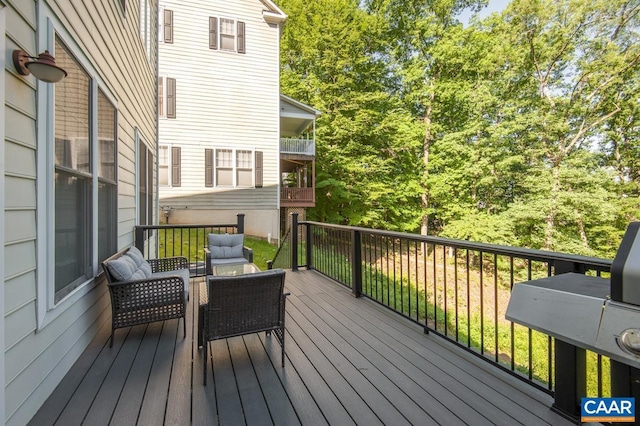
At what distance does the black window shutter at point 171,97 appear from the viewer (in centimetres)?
1018

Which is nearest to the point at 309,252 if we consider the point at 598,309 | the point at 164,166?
the point at 598,309

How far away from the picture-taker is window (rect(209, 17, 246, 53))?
1065cm

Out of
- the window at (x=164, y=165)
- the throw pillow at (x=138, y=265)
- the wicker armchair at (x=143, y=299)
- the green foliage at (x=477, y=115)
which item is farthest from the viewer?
the green foliage at (x=477, y=115)

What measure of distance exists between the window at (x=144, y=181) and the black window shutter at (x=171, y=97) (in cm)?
451

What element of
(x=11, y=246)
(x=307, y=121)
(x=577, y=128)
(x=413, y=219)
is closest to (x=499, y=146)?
(x=577, y=128)

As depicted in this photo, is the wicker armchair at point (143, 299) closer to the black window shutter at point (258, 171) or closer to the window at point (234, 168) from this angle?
the window at point (234, 168)

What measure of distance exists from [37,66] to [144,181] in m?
4.27

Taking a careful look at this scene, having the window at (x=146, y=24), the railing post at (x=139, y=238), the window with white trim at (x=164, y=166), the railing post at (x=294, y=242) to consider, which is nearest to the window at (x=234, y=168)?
the window with white trim at (x=164, y=166)

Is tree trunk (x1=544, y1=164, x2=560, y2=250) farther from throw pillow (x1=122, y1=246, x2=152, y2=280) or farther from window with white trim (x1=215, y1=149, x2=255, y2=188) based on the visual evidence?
throw pillow (x1=122, y1=246, x2=152, y2=280)

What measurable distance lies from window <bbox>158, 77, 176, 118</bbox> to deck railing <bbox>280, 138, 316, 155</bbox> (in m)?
3.97

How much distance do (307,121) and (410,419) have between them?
12138 millimetres

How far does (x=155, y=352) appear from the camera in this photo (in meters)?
2.66

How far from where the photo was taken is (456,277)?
2.85 meters

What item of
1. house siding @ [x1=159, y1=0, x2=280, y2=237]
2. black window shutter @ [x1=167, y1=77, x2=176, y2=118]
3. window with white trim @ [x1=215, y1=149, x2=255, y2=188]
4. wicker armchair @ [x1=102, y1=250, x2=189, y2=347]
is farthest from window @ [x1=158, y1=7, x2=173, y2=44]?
wicker armchair @ [x1=102, y1=250, x2=189, y2=347]
